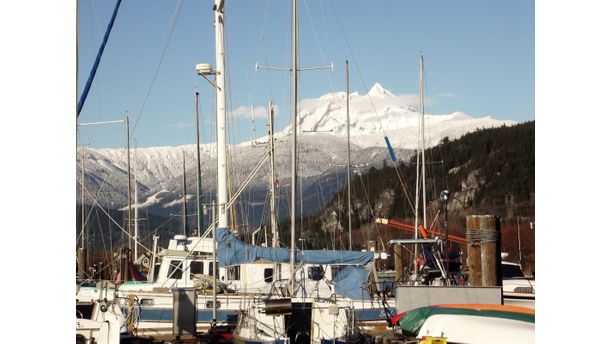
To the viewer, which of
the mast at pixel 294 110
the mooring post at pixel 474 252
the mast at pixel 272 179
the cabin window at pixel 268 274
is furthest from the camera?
the mast at pixel 272 179

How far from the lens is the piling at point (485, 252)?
647 inches

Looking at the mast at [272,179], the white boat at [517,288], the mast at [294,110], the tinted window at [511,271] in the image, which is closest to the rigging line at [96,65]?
the mast at [294,110]

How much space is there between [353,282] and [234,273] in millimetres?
2682

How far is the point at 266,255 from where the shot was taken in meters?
20.3

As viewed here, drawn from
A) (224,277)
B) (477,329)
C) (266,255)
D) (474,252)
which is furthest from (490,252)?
(224,277)

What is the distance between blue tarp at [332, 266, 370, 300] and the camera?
1993 centimetres

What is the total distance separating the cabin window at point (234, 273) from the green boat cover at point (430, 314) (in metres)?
7.05

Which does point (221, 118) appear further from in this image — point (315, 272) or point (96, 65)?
point (96, 65)

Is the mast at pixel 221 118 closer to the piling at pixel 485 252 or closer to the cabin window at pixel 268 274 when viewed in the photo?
the cabin window at pixel 268 274
